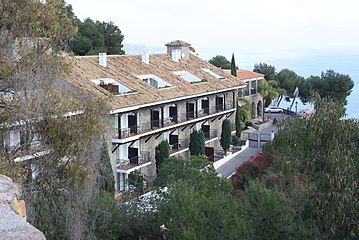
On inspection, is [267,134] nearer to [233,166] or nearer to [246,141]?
[246,141]

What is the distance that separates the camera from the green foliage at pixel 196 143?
3266 centimetres

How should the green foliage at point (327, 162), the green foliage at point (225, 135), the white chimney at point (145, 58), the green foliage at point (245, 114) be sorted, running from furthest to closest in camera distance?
1. the green foliage at point (245, 114)
2. the green foliage at point (225, 135)
3. the white chimney at point (145, 58)
4. the green foliage at point (327, 162)

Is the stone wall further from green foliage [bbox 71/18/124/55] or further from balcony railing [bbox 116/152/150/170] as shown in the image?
green foliage [bbox 71/18/124/55]

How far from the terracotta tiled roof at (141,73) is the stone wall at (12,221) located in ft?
61.5

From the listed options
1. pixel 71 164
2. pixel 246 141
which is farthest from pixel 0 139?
pixel 246 141

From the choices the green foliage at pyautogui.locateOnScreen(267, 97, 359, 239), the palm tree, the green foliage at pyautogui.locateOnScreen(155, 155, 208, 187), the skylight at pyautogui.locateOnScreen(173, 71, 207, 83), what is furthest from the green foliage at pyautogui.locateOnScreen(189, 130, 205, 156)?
the palm tree

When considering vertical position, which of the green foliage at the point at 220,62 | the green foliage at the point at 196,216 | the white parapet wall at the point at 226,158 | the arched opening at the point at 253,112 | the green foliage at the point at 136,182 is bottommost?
the white parapet wall at the point at 226,158

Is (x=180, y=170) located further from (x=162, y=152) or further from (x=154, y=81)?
(x=154, y=81)

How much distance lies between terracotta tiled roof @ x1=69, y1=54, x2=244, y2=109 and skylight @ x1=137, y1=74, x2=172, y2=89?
41 cm

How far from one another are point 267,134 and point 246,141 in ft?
9.89

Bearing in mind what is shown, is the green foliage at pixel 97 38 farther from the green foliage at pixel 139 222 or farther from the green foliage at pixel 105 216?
the green foliage at pixel 105 216

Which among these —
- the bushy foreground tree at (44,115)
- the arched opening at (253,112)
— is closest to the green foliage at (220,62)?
the arched opening at (253,112)

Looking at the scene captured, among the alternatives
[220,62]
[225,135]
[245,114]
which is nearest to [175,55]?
[225,135]

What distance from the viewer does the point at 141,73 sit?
3225 cm
